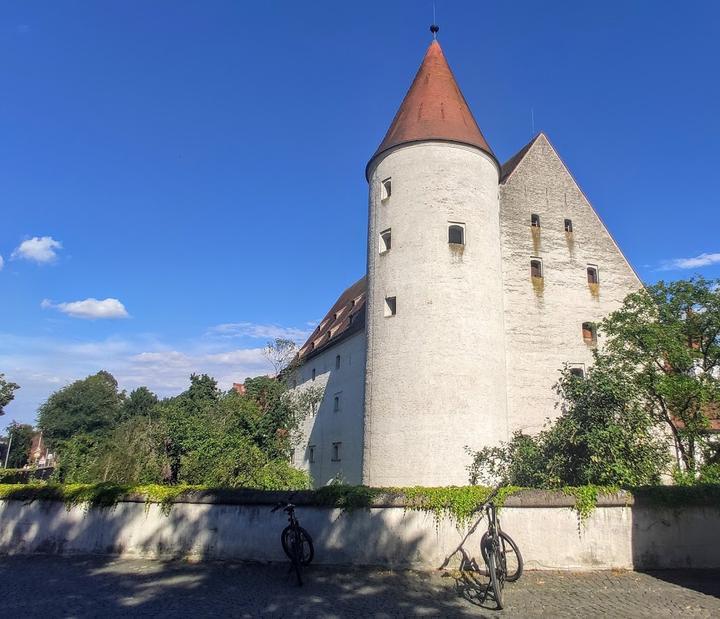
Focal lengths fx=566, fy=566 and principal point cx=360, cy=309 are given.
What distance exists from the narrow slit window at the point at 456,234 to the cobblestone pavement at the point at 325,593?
13348 millimetres

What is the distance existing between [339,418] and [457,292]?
463 inches

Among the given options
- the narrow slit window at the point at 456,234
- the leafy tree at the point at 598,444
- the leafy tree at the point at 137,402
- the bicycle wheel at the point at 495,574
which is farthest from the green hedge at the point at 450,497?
the leafy tree at the point at 137,402

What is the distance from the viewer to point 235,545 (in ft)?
35.6

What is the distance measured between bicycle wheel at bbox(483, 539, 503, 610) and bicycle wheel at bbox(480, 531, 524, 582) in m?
0.18

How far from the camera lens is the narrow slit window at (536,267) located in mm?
24406

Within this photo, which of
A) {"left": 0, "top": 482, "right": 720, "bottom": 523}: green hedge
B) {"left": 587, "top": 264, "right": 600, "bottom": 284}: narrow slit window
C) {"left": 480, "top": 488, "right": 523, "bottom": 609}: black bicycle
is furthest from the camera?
{"left": 587, "top": 264, "right": 600, "bottom": 284}: narrow slit window

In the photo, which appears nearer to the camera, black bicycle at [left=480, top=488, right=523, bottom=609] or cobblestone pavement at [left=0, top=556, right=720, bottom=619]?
cobblestone pavement at [left=0, top=556, right=720, bottom=619]

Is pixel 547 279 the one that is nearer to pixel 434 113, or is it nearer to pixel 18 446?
pixel 434 113

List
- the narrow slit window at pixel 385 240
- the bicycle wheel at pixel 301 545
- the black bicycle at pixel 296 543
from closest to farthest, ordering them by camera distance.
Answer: the black bicycle at pixel 296 543
the bicycle wheel at pixel 301 545
the narrow slit window at pixel 385 240

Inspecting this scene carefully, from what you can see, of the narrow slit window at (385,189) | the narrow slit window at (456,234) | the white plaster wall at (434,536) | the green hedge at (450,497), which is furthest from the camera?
the narrow slit window at (385,189)

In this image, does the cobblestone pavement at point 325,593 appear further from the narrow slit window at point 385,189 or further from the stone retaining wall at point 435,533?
the narrow slit window at point 385,189

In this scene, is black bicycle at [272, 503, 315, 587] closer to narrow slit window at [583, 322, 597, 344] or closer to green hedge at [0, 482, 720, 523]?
green hedge at [0, 482, 720, 523]

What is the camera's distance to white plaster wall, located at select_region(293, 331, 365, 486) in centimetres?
2647

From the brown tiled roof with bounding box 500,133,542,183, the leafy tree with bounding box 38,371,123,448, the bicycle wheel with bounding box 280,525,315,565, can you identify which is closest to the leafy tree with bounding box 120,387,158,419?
A: the leafy tree with bounding box 38,371,123,448
